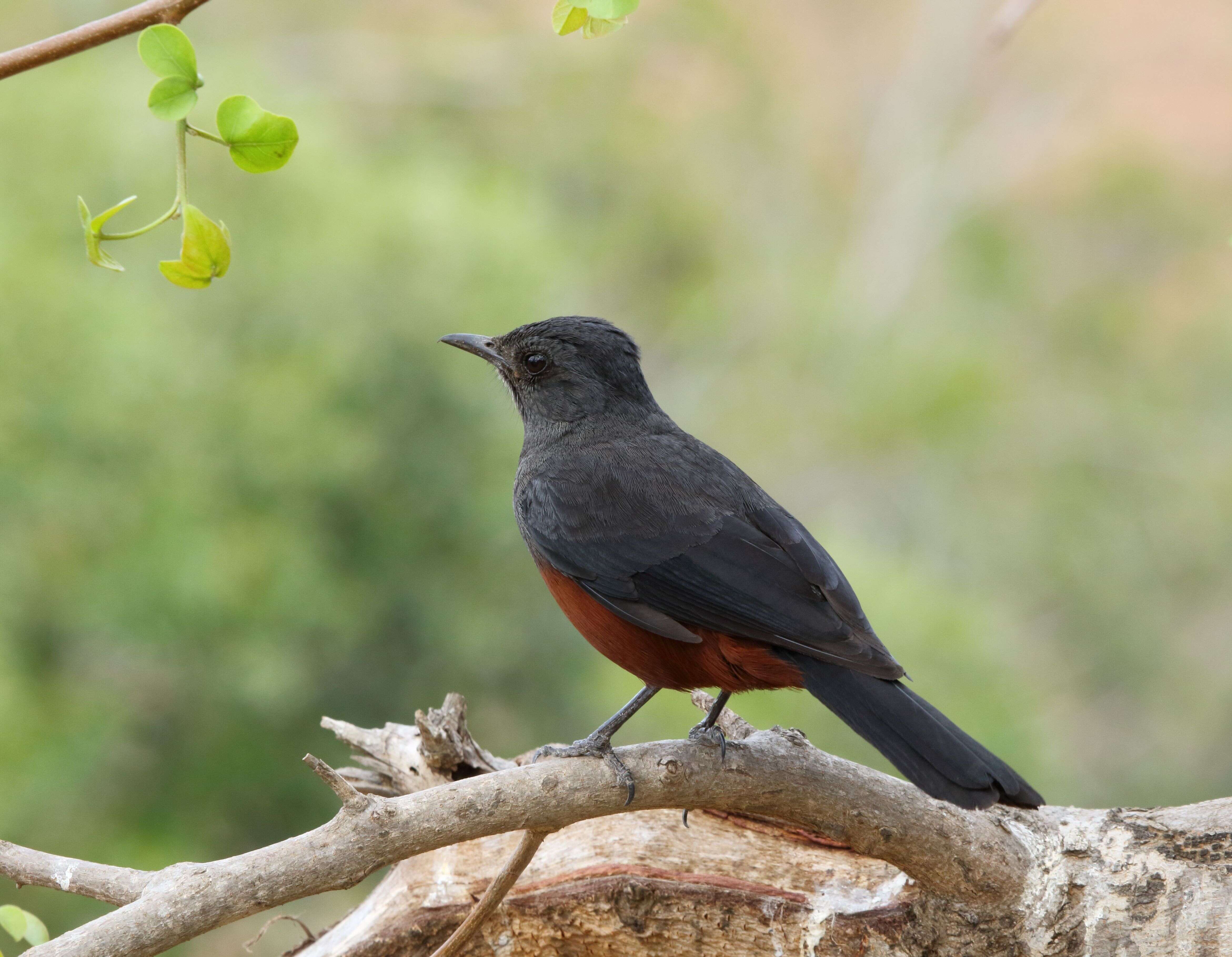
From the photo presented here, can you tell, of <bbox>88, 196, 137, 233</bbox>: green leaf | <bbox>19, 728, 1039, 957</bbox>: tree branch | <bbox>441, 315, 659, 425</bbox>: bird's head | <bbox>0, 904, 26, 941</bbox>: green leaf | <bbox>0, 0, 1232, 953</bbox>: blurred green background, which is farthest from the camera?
<bbox>0, 0, 1232, 953</bbox>: blurred green background

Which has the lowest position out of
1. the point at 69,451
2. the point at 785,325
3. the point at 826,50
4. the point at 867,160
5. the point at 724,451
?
the point at 69,451

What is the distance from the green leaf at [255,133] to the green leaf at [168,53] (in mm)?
62

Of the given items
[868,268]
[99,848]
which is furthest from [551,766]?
[868,268]

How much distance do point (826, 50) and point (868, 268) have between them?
6966 millimetres

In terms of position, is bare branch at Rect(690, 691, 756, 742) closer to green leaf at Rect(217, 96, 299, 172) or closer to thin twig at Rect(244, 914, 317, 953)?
thin twig at Rect(244, 914, 317, 953)

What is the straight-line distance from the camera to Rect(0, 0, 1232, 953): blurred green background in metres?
8.30

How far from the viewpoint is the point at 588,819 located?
2.48m

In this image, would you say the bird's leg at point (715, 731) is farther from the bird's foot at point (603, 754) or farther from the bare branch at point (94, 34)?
the bare branch at point (94, 34)

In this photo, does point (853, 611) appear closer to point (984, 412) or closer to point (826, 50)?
point (984, 412)

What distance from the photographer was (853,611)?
2.84m

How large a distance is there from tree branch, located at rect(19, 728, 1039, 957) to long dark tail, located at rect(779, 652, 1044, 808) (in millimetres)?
253

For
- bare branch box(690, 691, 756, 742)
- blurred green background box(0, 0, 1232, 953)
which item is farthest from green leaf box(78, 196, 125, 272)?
blurred green background box(0, 0, 1232, 953)

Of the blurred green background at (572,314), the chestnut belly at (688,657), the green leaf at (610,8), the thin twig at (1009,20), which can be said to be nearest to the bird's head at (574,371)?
the chestnut belly at (688,657)

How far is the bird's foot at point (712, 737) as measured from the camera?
8.79 ft
